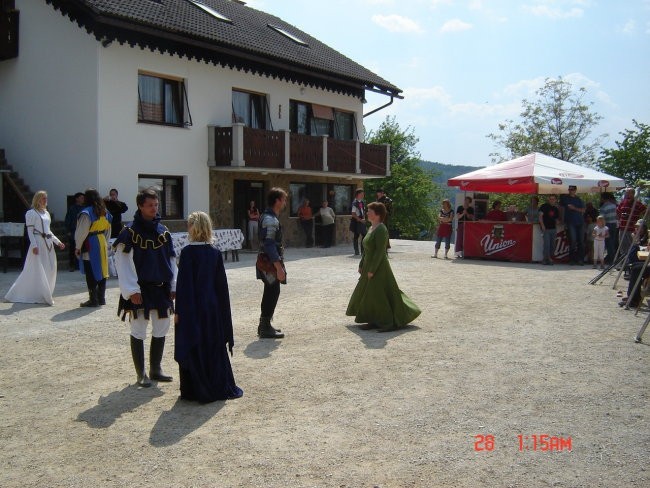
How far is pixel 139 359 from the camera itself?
5.95 m

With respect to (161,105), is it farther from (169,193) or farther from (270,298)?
(270,298)

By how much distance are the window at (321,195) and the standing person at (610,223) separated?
34.6ft

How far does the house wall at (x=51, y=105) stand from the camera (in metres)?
17.7

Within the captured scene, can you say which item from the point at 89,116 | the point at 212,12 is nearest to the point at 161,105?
the point at 89,116

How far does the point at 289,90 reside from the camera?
23844 millimetres

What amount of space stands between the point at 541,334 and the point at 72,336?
564 cm

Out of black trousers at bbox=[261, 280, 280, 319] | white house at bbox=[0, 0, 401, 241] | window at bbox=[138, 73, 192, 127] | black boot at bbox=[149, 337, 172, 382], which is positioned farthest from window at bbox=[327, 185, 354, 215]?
black boot at bbox=[149, 337, 172, 382]

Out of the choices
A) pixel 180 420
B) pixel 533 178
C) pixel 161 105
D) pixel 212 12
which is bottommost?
pixel 180 420

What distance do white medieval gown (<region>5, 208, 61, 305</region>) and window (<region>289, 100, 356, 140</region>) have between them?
14727 millimetres

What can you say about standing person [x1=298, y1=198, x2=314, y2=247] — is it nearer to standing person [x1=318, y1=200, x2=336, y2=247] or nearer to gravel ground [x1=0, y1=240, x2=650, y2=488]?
standing person [x1=318, y1=200, x2=336, y2=247]

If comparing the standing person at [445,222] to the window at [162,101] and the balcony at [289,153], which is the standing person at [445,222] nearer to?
the balcony at [289,153]

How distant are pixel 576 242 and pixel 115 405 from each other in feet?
48.5

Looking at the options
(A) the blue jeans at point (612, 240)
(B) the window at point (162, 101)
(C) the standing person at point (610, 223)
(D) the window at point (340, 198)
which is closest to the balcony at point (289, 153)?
(D) the window at point (340, 198)
